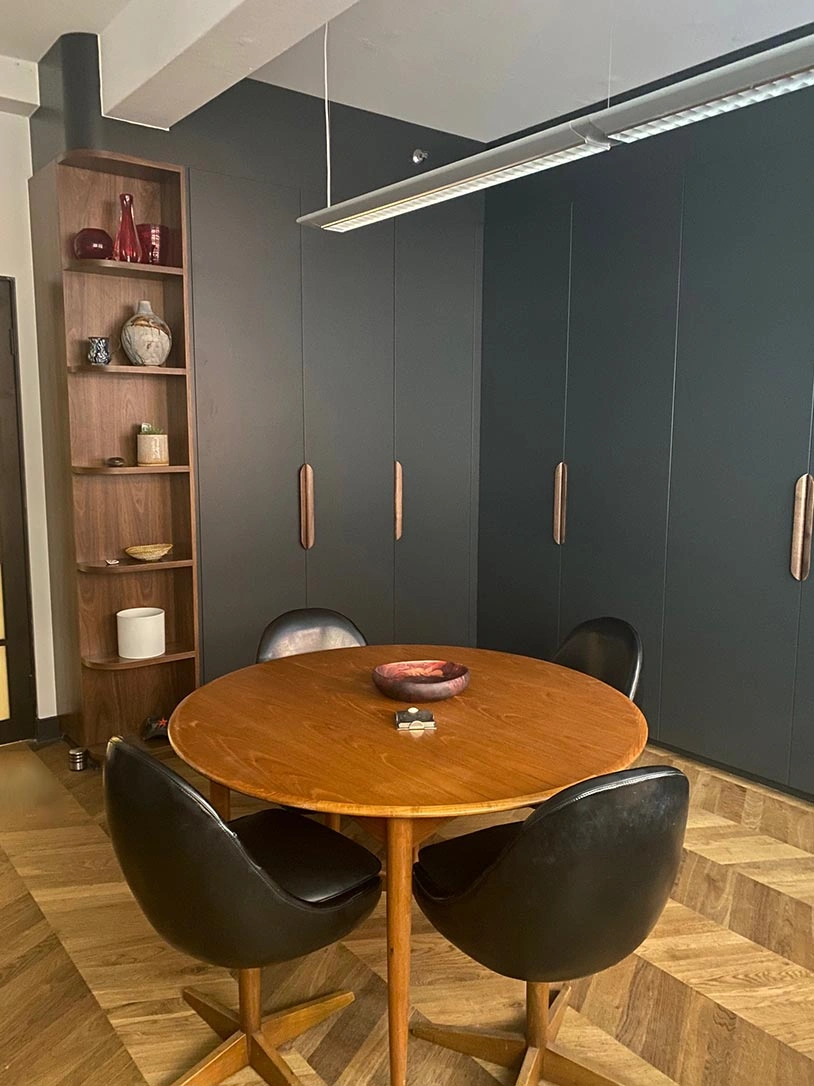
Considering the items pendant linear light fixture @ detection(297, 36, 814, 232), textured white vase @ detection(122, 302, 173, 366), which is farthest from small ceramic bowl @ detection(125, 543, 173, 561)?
pendant linear light fixture @ detection(297, 36, 814, 232)

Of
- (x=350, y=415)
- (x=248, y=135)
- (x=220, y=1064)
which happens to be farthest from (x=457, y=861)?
(x=248, y=135)

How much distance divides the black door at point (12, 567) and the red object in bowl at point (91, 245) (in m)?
0.50

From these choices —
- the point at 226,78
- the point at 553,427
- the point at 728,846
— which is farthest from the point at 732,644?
the point at 226,78

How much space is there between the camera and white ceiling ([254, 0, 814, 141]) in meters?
3.33

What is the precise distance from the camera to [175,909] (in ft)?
5.89

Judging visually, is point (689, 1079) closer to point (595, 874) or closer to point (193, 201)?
point (595, 874)

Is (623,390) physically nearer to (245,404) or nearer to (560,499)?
(560,499)

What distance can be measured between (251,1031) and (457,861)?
0.64 metres

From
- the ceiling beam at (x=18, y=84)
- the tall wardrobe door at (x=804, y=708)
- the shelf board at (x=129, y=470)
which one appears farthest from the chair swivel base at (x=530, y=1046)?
the ceiling beam at (x=18, y=84)

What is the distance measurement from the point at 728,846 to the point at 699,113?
247 cm

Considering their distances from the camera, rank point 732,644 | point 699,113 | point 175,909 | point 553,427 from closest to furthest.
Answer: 1. point 175,909
2. point 699,113
3. point 732,644
4. point 553,427

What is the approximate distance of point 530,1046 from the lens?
83.1 inches

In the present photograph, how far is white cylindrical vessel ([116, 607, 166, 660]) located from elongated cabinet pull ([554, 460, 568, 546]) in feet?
6.67

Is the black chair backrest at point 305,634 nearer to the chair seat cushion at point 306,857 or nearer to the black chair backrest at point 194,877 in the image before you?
the chair seat cushion at point 306,857
